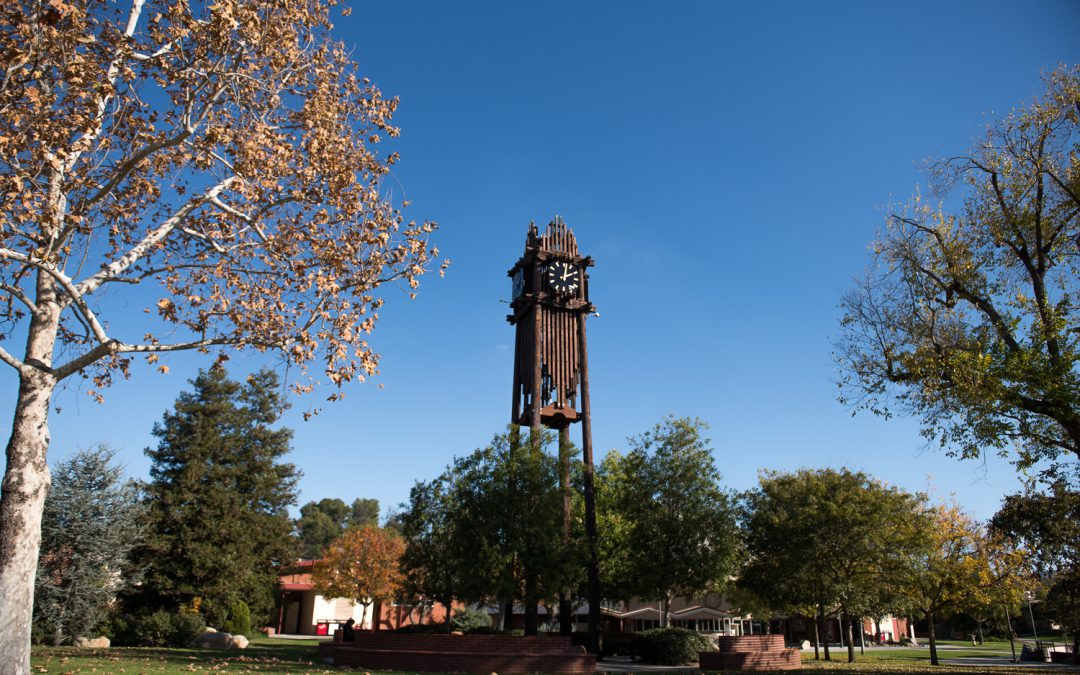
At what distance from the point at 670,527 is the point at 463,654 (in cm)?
1250

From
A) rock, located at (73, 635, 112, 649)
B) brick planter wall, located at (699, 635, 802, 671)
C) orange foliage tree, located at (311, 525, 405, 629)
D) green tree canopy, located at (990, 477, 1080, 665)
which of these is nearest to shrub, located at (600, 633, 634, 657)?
brick planter wall, located at (699, 635, 802, 671)

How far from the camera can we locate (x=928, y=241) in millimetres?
18125

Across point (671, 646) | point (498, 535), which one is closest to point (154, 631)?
point (498, 535)

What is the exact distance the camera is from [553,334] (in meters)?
29.5

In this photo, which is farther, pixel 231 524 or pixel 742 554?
pixel 231 524

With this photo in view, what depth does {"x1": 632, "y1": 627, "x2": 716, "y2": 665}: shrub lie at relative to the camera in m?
26.0

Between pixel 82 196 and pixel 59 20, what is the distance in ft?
10.0

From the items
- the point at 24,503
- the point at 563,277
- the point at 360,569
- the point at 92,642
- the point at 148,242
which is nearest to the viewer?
the point at 24,503

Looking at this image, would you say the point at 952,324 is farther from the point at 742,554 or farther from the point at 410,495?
the point at 410,495

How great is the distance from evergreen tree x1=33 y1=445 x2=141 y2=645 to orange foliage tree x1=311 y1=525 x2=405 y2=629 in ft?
43.9

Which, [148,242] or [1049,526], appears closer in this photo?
[148,242]

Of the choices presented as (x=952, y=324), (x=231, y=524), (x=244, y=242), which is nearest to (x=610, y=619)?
(x=231, y=524)

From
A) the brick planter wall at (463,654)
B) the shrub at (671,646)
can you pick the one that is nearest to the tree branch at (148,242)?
the brick planter wall at (463,654)

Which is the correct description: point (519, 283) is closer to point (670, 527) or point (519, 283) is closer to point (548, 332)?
point (548, 332)
